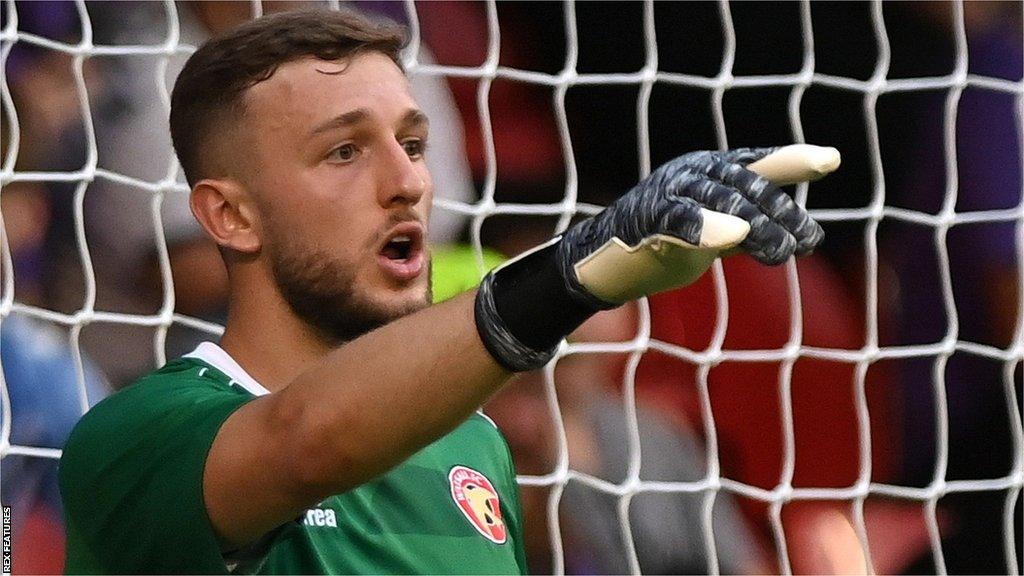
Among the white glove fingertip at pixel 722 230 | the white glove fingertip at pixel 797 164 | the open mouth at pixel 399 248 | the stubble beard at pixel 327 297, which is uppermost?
the white glove fingertip at pixel 797 164

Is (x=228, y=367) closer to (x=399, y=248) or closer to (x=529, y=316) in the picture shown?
(x=399, y=248)

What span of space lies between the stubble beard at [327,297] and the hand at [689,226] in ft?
1.38

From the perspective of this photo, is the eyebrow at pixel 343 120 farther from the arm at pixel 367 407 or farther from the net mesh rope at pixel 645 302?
the net mesh rope at pixel 645 302

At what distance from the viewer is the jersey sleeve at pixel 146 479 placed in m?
1.20

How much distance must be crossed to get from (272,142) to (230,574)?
1.44 feet

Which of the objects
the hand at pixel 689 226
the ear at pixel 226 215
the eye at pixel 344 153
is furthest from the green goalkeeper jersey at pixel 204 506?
the hand at pixel 689 226

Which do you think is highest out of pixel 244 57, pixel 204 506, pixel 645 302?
pixel 244 57

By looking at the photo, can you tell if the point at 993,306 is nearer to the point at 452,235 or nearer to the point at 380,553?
the point at 452,235

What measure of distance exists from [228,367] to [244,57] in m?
0.31

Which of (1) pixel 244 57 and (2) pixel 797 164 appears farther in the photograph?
(1) pixel 244 57

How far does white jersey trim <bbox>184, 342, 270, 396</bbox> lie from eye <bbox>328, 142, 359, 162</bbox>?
0.22m

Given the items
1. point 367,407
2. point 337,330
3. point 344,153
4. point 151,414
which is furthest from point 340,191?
point 367,407

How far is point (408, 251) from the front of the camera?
4.90 feet

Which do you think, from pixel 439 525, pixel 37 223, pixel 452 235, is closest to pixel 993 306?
pixel 452 235
